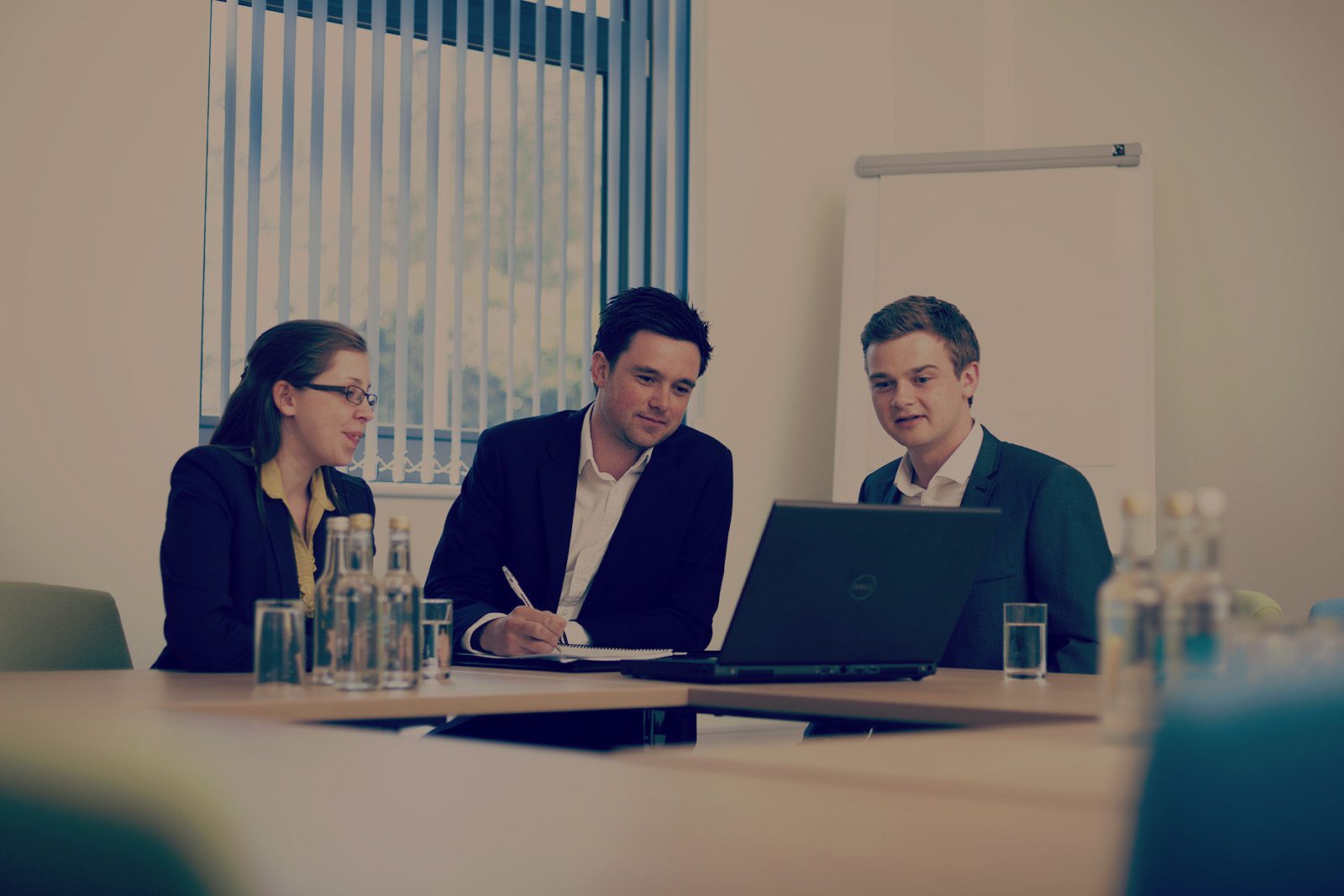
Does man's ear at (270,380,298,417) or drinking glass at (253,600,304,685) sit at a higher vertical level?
man's ear at (270,380,298,417)

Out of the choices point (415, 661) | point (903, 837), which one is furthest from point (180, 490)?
point (903, 837)

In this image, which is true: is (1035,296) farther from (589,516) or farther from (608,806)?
(608,806)

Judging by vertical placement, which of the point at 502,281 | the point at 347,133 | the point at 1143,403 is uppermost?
the point at 347,133

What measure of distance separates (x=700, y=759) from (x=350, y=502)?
189 cm

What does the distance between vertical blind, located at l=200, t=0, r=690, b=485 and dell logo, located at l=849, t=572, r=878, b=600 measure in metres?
2.40

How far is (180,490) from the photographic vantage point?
2264 mm

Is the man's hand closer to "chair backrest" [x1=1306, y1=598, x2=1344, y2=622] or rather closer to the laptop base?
the laptop base

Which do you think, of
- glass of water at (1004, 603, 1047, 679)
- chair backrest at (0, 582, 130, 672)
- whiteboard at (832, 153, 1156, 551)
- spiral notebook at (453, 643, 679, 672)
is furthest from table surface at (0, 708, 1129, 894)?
whiteboard at (832, 153, 1156, 551)

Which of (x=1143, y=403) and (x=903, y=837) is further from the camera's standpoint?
(x=1143, y=403)

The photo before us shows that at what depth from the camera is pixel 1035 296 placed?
4.19 m

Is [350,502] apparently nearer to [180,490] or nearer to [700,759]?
[180,490]

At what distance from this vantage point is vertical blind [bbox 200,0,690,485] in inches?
150

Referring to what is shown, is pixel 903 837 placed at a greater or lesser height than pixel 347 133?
lesser

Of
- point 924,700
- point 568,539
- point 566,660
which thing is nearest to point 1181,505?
point 924,700
